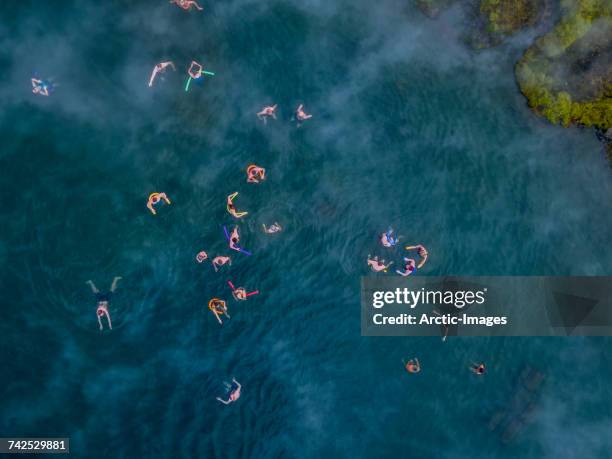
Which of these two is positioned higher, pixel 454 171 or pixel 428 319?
pixel 454 171

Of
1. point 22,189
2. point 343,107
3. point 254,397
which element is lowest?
point 254,397

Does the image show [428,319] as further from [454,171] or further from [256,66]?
[256,66]

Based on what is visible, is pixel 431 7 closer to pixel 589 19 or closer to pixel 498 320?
pixel 589 19

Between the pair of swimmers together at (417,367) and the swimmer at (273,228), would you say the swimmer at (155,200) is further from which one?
the pair of swimmers together at (417,367)

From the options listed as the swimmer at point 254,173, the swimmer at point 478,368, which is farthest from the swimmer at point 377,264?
the swimmer at point 254,173

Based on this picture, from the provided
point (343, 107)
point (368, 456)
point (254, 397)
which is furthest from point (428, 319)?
point (343, 107)

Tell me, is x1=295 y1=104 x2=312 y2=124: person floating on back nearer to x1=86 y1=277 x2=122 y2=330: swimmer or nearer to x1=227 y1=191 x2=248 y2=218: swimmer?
x1=227 y1=191 x2=248 y2=218: swimmer
